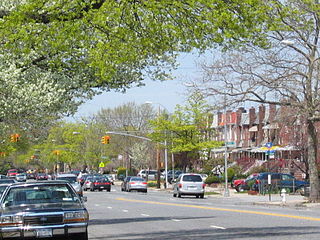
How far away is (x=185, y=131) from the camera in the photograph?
7025 cm

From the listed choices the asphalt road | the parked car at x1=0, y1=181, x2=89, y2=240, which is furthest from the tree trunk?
the parked car at x1=0, y1=181, x2=89, y2=240

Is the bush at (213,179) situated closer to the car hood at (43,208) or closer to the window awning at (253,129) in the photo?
the window awning at (253,129)

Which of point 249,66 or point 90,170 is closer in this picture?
point 249,66

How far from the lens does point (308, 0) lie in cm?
2673

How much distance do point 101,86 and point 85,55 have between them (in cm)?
245

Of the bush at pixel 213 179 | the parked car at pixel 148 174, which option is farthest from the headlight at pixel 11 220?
the parked car at pixel 148 174

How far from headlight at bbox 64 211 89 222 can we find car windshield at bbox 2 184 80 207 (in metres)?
0.82

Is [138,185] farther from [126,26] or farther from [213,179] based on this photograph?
[126,26]

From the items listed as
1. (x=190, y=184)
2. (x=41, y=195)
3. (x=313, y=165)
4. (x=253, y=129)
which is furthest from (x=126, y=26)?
(x=253, y=129)

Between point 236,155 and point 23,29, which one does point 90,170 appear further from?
point 23,29

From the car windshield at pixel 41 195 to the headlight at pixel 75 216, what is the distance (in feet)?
2.70

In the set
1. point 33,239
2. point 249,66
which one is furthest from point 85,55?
point 249,66

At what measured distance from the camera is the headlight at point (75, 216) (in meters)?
14.0

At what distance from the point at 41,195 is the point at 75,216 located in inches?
59.2
